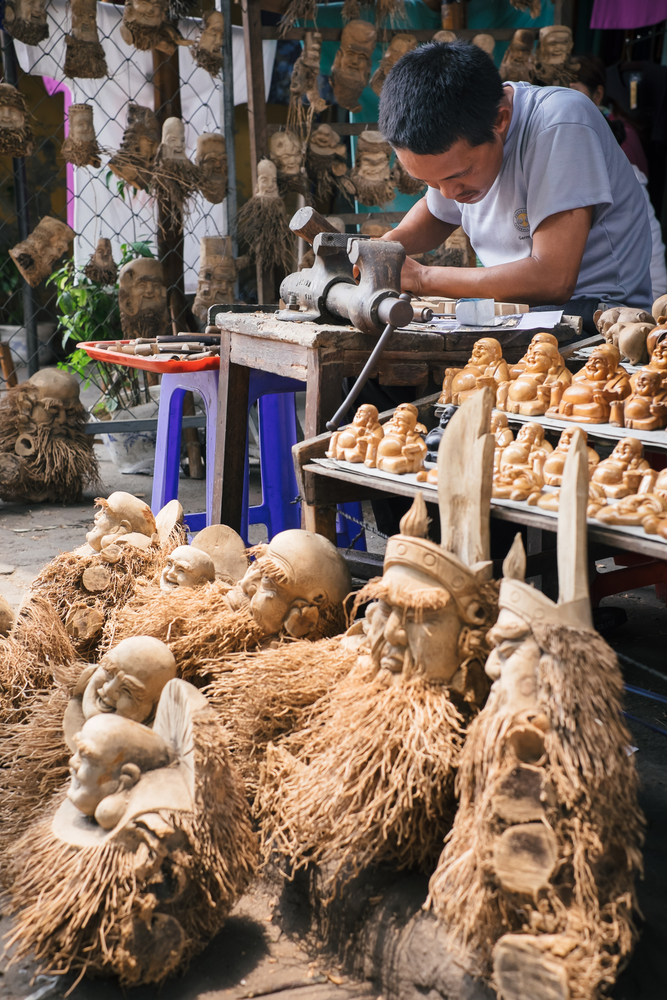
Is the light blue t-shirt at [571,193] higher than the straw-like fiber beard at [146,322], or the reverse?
the light blue t-shirt at [571,193]

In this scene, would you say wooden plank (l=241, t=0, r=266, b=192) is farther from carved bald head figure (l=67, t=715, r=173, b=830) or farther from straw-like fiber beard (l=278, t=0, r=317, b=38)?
carved bald head figure (l=67, t=715, r=173, b=830)

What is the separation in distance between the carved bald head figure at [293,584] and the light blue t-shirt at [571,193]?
1.44 metres

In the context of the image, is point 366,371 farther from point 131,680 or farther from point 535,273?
point 131,680

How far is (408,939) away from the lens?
1.49 m

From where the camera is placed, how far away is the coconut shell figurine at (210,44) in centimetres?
491

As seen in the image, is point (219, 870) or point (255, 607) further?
point (255, 607)

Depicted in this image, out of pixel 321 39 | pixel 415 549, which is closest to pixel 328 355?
pixel 415 549

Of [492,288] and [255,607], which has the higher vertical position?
[492,288]

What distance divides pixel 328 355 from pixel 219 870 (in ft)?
4.50

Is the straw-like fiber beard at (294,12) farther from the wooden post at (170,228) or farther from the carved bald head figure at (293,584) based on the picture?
the carved bald head figure at (293,584)

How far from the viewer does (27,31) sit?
16.0 feet

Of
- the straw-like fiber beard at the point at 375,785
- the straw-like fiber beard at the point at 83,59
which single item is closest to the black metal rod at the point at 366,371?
the straw-like fiber beard at the point at 375,785

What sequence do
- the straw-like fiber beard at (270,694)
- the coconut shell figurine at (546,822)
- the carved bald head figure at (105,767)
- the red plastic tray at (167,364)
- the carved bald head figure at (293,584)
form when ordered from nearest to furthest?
the coconut shell figurine at (546,822)
the carved bald head figure at (105,767)
the straw-like fiber beard at (270,694)
the carved bald head figure at (293,584)
the red plastic tray at (167,364)

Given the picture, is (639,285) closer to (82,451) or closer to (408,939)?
(408,939)
